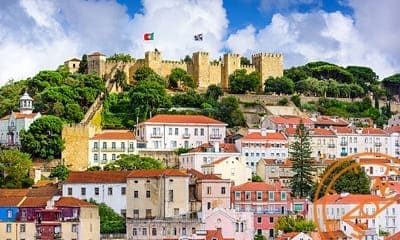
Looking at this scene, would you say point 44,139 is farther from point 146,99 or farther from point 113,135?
point 146,99

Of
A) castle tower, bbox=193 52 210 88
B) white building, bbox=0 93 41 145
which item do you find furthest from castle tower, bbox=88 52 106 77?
white building, bbox=0 93 41 145

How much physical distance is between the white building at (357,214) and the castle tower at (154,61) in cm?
2506

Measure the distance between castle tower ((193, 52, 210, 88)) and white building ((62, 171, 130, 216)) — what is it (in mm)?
26466

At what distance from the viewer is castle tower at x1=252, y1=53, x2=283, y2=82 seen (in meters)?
76.6

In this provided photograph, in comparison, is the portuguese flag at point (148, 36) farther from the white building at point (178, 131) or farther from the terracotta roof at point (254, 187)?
the terracotta roof at point (254, 187)

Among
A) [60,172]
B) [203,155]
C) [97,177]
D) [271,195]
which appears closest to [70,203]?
[97,177]

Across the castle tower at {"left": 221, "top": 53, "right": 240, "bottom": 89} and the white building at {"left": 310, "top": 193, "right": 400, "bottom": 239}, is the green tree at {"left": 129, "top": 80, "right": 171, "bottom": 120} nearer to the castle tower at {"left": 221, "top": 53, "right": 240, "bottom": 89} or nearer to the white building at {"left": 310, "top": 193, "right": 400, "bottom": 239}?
the castle tower at {"left": 221, "top": 53, "right": 240, "bottom": 89}

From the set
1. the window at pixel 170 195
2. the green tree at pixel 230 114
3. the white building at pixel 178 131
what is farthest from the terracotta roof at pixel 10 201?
the green tree at pixel 230 114

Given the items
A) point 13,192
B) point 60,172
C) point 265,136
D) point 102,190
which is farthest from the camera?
point 265,136

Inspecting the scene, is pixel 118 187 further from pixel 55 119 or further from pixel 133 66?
pixel 133 66

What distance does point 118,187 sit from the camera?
157ft

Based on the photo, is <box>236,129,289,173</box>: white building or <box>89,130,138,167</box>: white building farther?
<box>236,129,289,173</box>: white building

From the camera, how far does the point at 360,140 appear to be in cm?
6419

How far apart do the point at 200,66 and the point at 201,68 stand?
198 millimetres
